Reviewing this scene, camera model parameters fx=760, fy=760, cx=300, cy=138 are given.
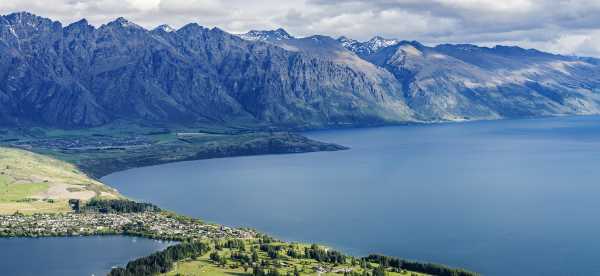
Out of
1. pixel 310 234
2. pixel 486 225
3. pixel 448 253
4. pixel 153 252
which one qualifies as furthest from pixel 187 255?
pixel 486 225

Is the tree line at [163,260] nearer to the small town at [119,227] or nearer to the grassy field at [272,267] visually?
the grassy field at [272,267]

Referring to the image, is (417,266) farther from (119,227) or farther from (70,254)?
(119,227)

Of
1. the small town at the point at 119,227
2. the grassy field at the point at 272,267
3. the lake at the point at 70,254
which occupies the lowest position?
the lake at the point at 70,254

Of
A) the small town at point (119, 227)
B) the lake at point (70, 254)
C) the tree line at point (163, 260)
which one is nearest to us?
the tree line at point (163, 260)

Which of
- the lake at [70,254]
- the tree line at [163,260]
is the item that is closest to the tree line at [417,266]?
the tree line at [163,260]

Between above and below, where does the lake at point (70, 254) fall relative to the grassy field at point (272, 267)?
below
